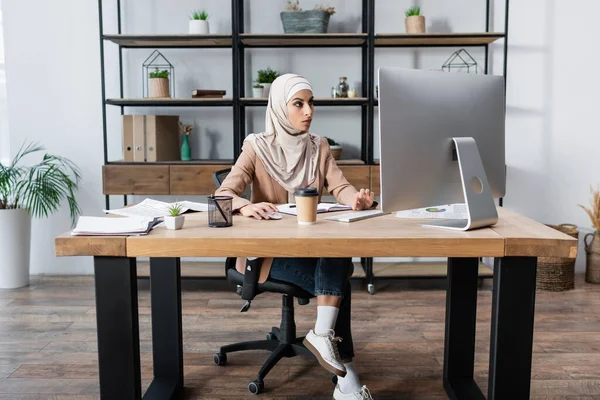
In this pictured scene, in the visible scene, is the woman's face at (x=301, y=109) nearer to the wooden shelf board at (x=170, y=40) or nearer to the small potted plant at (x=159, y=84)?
the wooden shelf board at (x=170, y=40)

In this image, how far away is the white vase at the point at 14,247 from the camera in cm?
381

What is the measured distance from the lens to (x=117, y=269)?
65.0 inches

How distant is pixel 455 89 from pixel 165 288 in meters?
1.28

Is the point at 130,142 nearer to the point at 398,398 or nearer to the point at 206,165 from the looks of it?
the point at 206,165

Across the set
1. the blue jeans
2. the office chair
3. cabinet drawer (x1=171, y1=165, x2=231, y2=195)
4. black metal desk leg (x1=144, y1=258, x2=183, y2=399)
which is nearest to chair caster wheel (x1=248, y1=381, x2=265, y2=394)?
the office chair

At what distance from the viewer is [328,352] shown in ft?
6.51

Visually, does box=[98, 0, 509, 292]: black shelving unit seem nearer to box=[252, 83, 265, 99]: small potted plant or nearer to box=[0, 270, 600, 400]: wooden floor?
box=[252, 83, 265, 99]: small potted plant

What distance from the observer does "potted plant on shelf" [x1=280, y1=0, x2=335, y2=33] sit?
3.72m

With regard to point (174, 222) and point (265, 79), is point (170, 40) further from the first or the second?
point (174, 222)

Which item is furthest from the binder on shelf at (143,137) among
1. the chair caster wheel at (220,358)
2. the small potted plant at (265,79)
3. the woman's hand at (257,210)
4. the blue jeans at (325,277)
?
the woman's hand at (257,210)

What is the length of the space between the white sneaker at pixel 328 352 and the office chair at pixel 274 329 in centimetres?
23

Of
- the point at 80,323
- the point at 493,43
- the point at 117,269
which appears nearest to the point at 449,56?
the point at 493,43

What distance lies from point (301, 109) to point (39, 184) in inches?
88.8

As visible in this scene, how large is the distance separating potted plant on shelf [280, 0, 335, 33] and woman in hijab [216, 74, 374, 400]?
4.80 feet
